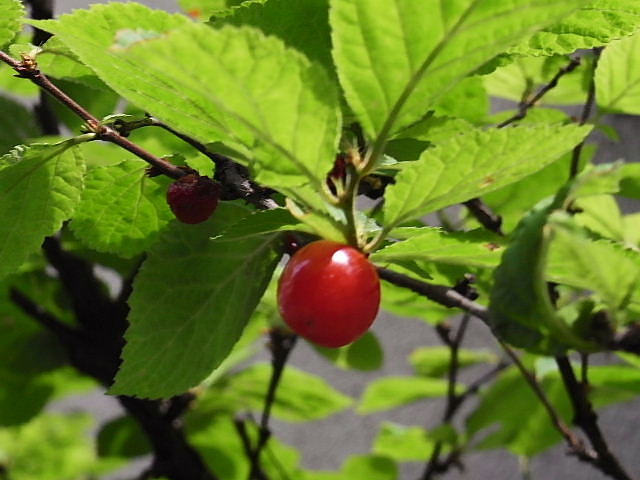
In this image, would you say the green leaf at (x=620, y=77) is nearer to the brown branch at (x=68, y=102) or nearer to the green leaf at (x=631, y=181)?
the green leaf at (x=631, y=181)

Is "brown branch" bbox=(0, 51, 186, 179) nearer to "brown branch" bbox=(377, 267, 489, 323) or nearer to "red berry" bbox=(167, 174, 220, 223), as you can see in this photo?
"red berry" bbox=(167, 174, 220, 223)

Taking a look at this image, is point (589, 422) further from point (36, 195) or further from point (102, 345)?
point (102, 345)

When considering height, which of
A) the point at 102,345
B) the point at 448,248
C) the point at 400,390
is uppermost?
the point at 448,248

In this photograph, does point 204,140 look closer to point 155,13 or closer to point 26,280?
point 155,13

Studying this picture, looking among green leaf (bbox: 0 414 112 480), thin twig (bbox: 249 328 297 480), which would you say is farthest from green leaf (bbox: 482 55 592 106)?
green leaf (bbox: 0 414 112 480)

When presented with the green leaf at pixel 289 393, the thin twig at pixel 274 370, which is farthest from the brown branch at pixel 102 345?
the green leaf at pixel 289 393

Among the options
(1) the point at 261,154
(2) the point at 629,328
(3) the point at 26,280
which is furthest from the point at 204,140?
(3) the point at 26,280

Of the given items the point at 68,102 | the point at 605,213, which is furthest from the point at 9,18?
the point at 605,213
